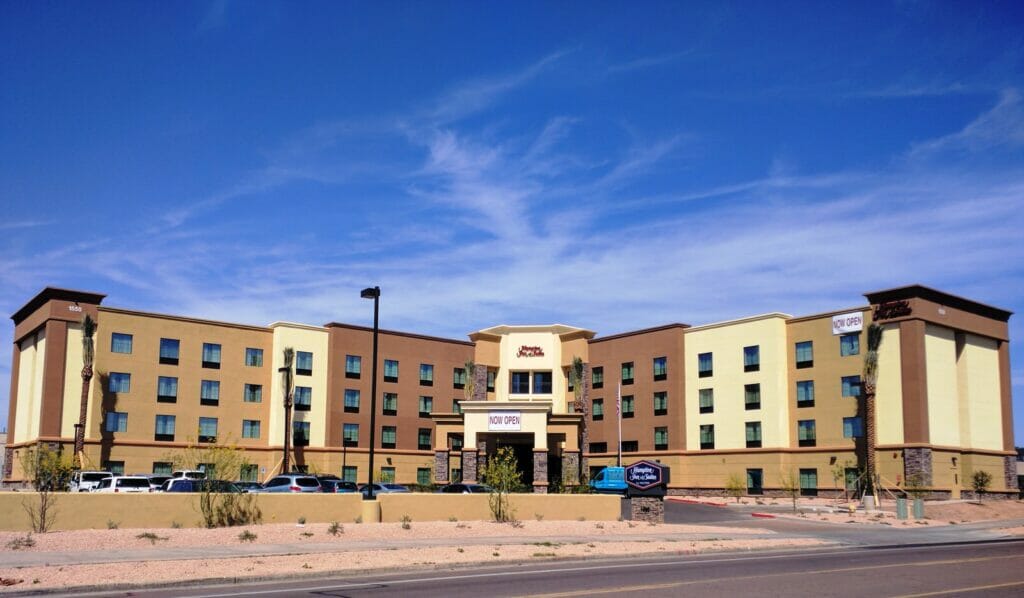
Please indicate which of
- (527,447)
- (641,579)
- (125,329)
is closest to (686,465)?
(527,447)

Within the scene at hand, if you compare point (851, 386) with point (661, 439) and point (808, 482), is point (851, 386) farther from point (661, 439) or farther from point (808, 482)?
point (661, 439)

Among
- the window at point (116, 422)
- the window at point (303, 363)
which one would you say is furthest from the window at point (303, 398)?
the window at point (116, 422)

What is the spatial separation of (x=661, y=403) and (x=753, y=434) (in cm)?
877

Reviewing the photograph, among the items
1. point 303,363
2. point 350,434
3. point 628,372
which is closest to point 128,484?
point 303,363

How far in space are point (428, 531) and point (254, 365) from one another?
44424 millimetres

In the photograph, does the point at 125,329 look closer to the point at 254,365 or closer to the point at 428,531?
the point at 254,365

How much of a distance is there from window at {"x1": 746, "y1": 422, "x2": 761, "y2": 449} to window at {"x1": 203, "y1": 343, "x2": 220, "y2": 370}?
132ft

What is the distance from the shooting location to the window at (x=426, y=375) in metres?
79.5

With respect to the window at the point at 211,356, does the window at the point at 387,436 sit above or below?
below

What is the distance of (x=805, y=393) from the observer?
68.3 m

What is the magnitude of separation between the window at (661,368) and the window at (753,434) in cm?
833

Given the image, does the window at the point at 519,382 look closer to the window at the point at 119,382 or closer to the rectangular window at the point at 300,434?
the rectangular window at the point at 300,434

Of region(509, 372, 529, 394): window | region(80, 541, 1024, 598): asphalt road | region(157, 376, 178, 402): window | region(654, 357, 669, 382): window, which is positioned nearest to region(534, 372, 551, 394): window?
region(509, 372, 529, 394): window

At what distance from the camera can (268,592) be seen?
18.4 m
